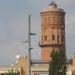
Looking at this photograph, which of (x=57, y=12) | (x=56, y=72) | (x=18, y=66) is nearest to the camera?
(x=56, y=72)

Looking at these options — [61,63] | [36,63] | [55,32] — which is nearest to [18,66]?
[36,63]

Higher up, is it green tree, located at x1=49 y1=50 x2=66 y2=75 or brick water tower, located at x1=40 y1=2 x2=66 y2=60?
brick water tower, located at x1=40 y1=2 x2=66 y2=60

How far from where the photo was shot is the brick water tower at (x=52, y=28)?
118312 millimetres

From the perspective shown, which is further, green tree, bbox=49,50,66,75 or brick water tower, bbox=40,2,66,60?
brick water tower, bbox=40,2,66,60

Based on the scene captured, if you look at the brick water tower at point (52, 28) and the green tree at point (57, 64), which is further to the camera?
the brick water tower at point (52, 28)

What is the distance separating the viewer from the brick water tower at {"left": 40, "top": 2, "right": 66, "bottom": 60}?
118 m

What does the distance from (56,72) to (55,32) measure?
56.0m

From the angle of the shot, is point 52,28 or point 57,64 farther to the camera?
point 52,28

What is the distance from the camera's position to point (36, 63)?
112750mm

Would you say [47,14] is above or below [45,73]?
above

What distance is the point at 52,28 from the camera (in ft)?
392

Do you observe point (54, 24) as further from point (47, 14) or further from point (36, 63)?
point (36, 63)

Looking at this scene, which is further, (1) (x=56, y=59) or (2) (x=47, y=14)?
(2) (x=47, y=14)

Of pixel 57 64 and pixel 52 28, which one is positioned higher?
pixel 52 28
